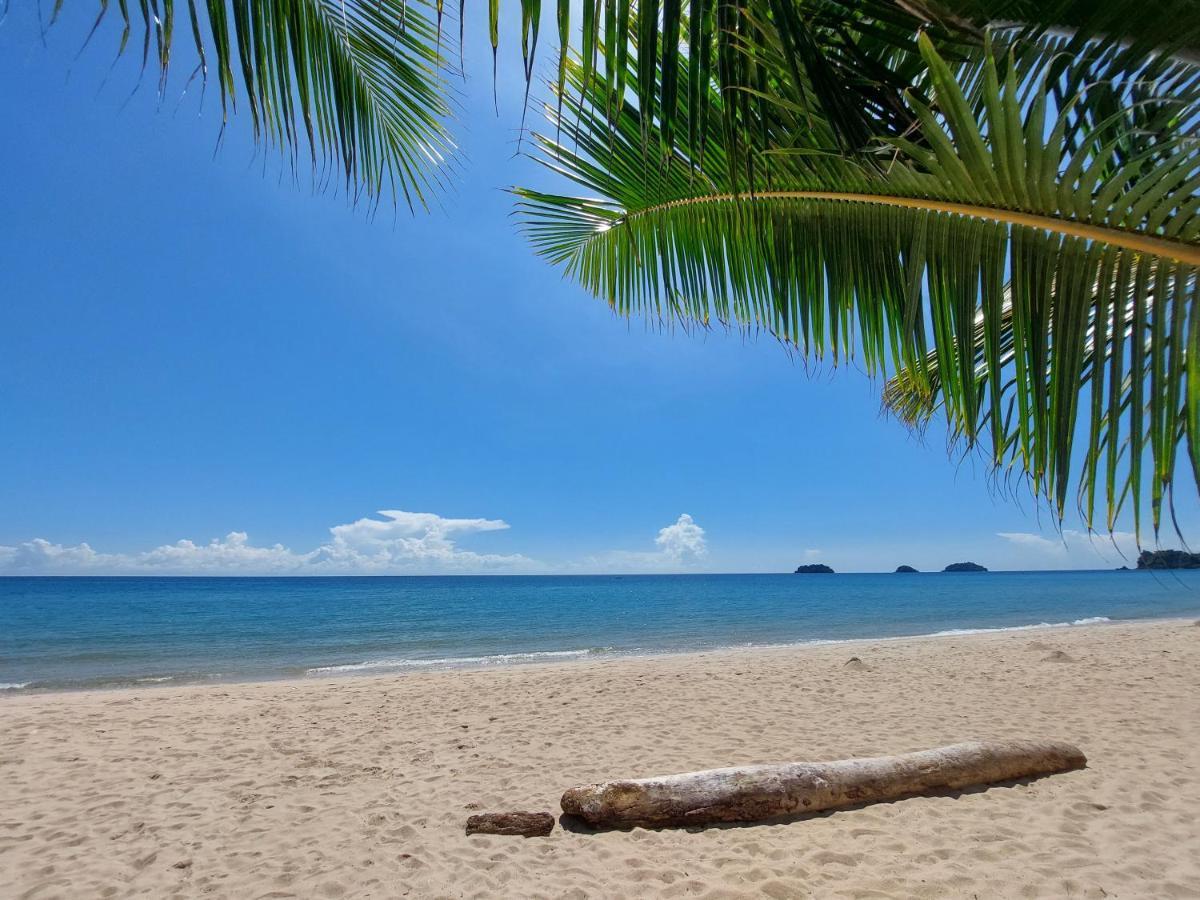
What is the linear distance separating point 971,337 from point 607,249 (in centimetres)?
113

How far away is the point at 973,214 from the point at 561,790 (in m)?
4.80

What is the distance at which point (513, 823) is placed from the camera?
13.2 ft

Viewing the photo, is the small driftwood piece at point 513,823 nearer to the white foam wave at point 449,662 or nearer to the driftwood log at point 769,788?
the driftwood log at point 769,788

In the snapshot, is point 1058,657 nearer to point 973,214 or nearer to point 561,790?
point 561,790

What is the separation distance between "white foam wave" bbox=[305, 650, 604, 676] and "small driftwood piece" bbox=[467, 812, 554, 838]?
9.84m

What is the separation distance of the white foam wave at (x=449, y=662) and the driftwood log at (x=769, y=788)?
1009 centimetres

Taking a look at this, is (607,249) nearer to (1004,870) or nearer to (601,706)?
(1004,870)

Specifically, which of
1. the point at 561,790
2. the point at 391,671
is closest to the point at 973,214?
the point at 561,790

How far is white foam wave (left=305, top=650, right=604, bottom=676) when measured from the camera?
13.4m

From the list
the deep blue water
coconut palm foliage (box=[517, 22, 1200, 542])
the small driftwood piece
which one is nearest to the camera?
coconut palm foliage (box=[517, 22, 1200, 542])

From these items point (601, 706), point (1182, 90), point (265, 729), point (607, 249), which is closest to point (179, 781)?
point (265, 729)

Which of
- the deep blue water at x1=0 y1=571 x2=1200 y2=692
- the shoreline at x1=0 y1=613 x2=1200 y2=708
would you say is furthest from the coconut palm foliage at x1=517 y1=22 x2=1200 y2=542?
the deep blue water at x1=0 y1=571 x2=1200 y2=692

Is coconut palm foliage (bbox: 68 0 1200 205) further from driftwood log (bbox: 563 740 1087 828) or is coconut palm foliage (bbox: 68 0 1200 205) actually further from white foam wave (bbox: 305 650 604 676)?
white foam wave (bbox: 305 650 604 676)

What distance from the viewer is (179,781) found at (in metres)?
5.05
